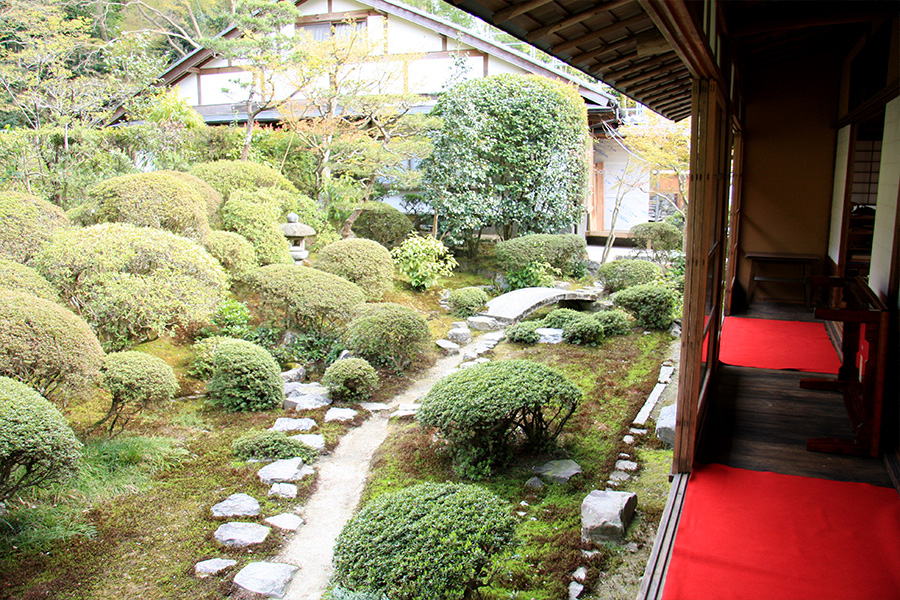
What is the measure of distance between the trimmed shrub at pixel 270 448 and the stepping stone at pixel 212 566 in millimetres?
1590

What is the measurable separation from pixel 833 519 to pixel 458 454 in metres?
2.98

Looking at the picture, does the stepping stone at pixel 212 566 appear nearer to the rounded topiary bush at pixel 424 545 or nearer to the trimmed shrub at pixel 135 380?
the rounded topiary bush at pixel 424 545

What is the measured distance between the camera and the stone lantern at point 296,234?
10469 millimetres

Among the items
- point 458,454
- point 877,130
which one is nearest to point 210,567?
point 458,454

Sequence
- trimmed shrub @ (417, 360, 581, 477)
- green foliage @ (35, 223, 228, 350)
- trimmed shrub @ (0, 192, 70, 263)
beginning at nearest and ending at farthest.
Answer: trimmed shrub @ (417, 360, 581, 477), green foliage @ (35, 223, 228, 350), trimmed shrub @ (0, 192, 70, 263)

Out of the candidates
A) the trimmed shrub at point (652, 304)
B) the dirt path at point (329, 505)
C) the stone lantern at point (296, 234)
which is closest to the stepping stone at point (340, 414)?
the dirt path at point (329, 505)

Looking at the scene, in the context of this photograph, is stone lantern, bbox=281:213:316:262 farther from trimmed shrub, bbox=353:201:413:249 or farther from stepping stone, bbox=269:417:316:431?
stepping stone, bbox=269:417:316:431

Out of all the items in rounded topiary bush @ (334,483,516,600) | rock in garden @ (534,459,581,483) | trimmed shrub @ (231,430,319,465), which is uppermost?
rounded topiary bush @ (334,483,516,600)

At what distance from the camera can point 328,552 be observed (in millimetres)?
4465

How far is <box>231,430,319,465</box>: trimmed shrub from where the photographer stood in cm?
582

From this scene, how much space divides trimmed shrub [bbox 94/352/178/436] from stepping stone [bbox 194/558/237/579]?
2.04 metres

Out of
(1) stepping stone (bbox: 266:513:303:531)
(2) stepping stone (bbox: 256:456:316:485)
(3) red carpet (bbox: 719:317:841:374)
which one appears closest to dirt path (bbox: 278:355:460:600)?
(1) stepping stone (bbox: 266:513:303:531)

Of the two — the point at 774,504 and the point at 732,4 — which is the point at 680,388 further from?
the point at 732,4

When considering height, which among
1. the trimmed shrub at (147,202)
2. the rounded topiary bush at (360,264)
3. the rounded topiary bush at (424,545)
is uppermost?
the trimmed shrub at (147,202)
